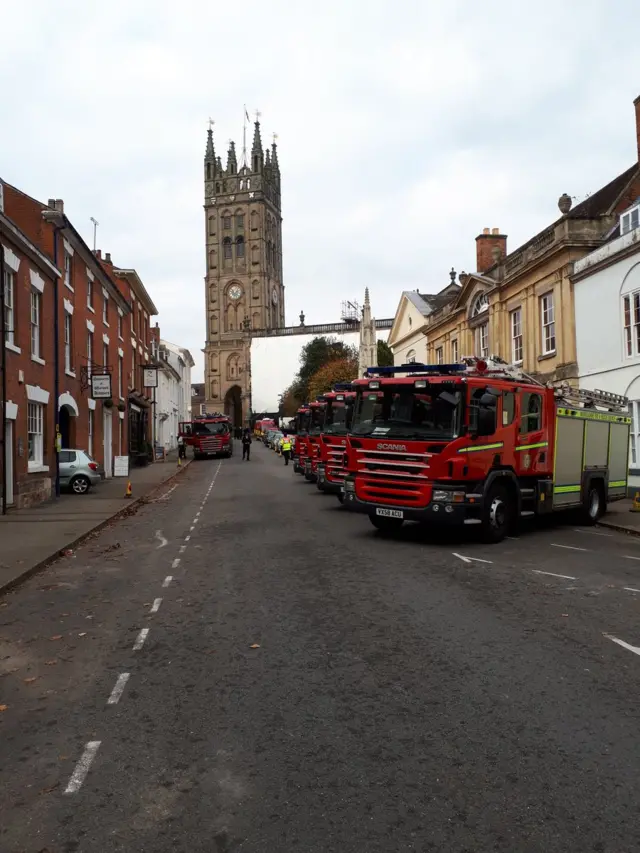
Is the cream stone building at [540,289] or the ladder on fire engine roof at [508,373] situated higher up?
the cream stone building at [540,289]

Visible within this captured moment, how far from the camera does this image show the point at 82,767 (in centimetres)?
401

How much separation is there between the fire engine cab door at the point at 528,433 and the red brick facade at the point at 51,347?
11819 mm

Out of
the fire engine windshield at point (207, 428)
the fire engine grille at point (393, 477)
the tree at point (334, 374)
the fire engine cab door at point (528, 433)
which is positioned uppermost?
the tree at point (334, 374)

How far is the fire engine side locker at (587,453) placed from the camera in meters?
13.9

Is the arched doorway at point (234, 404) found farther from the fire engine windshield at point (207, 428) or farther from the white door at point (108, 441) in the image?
the white door at point (108, 441)

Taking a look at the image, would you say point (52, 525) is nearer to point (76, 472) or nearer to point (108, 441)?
point (76, 472)

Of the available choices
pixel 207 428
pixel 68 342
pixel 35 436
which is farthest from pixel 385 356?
pixel 35 436

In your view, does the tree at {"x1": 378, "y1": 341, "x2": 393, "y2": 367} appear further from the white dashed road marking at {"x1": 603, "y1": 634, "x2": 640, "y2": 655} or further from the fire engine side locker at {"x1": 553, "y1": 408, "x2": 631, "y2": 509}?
the white dashed road marking at {"x1": 603, "y1": 634, "x2": 640, "y2": 655}

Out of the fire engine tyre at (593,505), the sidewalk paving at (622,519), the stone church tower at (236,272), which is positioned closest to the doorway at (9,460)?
the fire engine tyre at (593,505)

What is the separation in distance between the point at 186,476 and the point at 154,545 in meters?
20.4

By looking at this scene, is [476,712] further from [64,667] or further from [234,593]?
[234,593]

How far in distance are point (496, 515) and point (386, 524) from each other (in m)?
2.25

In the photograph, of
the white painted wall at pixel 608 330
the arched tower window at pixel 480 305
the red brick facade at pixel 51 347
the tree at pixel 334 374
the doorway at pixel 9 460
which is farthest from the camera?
the tree at pixel 334 374

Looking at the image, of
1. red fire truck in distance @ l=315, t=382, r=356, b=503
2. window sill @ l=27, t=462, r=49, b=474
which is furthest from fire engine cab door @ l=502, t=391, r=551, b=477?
window sill @ l=27, t=462, r=49, b=474
